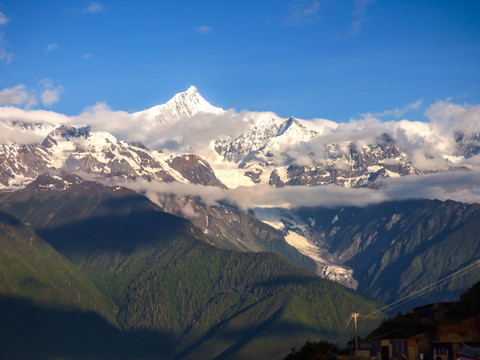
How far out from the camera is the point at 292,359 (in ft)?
415

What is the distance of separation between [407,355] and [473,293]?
25566 millimetres

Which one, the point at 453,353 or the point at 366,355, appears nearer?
the point at 453,353

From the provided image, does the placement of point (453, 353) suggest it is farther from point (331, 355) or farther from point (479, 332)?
point (331, 355)

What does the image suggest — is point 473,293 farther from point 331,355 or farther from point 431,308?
point 331,355

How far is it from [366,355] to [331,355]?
9200 mm

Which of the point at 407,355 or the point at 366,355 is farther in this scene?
the point at 366,355

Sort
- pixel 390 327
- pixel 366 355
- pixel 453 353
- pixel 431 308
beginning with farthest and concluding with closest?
pixel 431 308
pixel 390 327
pixel 366 355
pixel 453 353

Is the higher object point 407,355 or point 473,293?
point 473,293

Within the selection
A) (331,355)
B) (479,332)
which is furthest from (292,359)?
(479,332)

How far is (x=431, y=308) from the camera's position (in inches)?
5192

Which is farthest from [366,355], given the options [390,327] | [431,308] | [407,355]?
[431,308]

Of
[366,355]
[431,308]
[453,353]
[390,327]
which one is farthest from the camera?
[431,308]

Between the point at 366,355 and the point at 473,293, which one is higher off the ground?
the point at 473,293

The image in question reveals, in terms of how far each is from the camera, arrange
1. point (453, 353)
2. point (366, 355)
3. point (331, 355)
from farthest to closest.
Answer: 1. point (331, 355)
2. point (366, 355)
3. point (453, 353)
